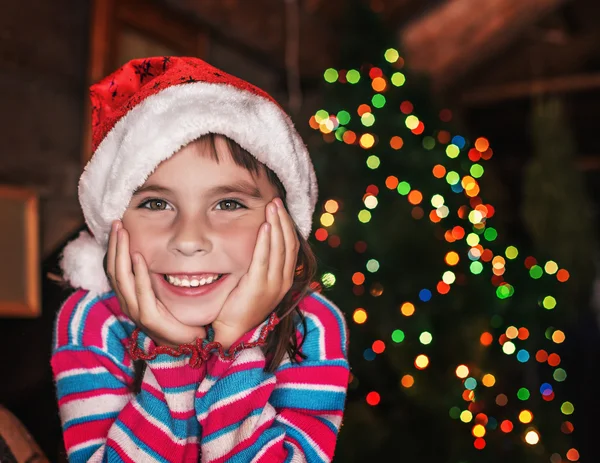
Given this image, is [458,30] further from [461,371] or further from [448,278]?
[461,371]

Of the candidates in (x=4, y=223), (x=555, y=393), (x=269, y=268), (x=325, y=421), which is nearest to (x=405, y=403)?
(x=555, y=393)

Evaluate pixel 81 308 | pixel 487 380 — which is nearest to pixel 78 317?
pixel 81 308

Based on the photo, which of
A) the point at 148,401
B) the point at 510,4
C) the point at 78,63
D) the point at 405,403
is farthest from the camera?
the point at 510,4

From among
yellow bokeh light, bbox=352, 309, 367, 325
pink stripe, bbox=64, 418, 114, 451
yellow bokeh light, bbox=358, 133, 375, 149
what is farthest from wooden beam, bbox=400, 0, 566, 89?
pink stripe, bbox=64, 418, 114, 451

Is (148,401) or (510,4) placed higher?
(510,4)

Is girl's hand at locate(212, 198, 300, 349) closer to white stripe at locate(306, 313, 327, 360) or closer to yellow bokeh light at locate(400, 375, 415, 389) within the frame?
white stripe at locate(306, 313, 327, 360)

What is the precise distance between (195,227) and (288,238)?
0.51ft

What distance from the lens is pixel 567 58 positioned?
13.3 ft

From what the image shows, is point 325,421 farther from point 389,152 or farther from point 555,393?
point 555,393

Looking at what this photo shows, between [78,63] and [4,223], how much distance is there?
2.27 feet

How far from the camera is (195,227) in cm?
87

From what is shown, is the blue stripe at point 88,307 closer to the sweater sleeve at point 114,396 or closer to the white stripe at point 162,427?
the sweater sleeve at point 114,396

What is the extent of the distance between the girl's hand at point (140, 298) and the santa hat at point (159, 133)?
70 millimetres

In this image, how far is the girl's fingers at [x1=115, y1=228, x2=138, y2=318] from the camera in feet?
2.95
